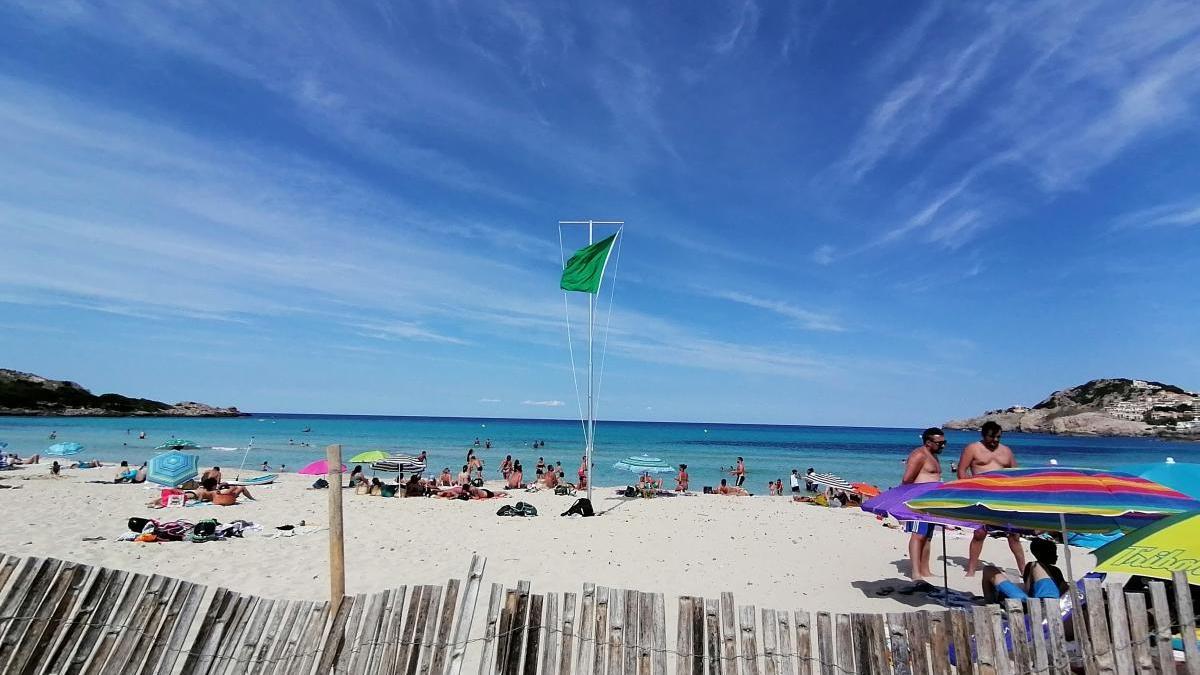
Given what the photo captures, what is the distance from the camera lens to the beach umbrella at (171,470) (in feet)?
61.1

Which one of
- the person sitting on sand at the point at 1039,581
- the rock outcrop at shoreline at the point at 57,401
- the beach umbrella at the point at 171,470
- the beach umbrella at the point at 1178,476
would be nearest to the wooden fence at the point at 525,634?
the person sitting on sand at the point at 1039,581

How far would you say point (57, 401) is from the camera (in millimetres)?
107438

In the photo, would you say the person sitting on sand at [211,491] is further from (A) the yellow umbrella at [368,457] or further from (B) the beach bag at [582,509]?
(B) the beach bag at [582,509]

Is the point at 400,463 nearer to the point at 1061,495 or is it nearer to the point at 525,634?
the point at 525,634

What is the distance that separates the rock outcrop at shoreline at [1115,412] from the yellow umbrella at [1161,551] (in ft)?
405

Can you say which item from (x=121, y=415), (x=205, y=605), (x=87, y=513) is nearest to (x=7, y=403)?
(x=121, y=415)

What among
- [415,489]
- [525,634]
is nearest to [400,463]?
[415,489]

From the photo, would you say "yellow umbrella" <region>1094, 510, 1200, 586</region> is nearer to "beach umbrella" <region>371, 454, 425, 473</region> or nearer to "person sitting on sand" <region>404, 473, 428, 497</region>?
"person sitting on sand" <region>404, 473, 428, 497</region>

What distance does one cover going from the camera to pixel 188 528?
11359 millimetres

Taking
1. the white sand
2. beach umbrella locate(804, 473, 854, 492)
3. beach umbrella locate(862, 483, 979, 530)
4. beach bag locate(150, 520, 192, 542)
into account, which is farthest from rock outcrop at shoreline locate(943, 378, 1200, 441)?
beach bag locate(150, 520, 192, 542)

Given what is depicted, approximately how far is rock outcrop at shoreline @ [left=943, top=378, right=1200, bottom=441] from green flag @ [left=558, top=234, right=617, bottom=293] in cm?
11895

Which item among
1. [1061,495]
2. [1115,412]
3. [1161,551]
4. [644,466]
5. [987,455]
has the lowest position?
[644,466]

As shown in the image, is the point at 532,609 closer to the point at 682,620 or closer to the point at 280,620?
the point at 682,620

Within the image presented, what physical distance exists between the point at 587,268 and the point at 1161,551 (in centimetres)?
1238
